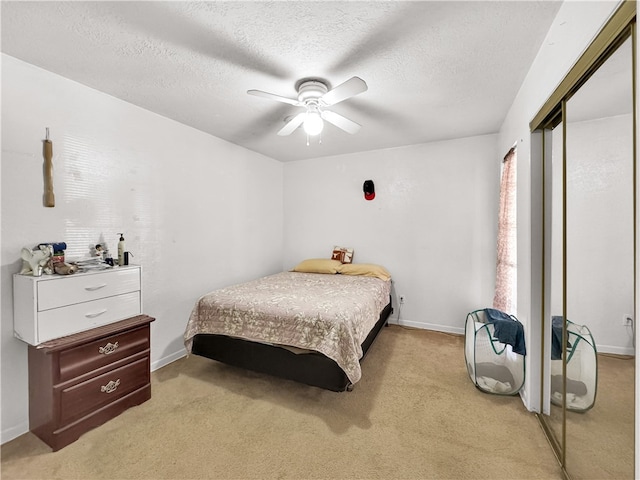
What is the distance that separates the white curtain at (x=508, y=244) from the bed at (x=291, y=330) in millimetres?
1234

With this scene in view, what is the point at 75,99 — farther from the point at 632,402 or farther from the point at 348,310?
the point at 632,402

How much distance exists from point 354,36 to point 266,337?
2.21 metres

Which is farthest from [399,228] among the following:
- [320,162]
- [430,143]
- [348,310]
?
[348,310]

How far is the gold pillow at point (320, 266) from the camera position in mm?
3911

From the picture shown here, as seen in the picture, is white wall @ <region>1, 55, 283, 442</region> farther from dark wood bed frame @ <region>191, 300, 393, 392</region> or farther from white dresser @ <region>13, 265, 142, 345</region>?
dark wood bed frame @ <region>191, 300, 393, 392</region>

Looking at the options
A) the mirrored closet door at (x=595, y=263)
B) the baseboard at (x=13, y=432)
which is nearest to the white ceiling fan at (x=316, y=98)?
the mirrored closet door at (x=595, y=263)

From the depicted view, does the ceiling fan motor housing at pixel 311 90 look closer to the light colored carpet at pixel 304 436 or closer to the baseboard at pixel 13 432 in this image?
the light colored carpet at pixel 304 436

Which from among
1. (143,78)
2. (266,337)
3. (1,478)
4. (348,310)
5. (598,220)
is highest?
(143,78)

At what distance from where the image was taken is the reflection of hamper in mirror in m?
1.23

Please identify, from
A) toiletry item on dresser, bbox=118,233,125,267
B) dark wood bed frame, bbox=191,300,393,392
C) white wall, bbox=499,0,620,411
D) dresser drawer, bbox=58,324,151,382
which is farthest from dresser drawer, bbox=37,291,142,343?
white wall, bbox=499,0,620,411

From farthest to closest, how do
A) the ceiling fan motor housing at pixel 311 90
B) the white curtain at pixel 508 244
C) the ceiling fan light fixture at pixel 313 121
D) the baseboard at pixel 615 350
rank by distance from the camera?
the white curtain at pixel 508 244, the ceiling fan light fixture at pixel 313 121, the ceiling fan motor housing at pixel 311 90, the baseboard at pixel 615 350

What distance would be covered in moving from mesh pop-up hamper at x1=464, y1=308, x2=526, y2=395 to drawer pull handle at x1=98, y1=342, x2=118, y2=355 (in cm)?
280

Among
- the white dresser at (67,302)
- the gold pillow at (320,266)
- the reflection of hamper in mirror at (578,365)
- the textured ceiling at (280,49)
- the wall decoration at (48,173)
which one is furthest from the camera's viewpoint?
the gold pillow at (320,266)

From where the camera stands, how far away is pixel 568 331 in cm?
144
